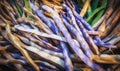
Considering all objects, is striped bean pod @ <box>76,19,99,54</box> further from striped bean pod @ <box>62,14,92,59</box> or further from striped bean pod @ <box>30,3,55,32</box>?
striped bean pod @ <box>30,3,55,32</box>

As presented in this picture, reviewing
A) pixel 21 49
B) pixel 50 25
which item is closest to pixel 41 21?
pixel 50 25

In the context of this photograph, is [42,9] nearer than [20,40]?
No

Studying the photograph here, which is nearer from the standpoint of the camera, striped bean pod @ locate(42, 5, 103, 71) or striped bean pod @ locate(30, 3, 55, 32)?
striped bean pod @ locate(42, 5, 103, 71)

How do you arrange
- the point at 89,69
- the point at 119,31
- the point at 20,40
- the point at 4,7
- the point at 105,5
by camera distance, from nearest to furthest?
1. the point at 89,69
2. the point at 119,31
3. the point at 20,40
4. the point at 105,5
5. the point at 4,7

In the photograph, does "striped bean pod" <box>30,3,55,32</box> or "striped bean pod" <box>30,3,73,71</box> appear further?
"striped bean pod" <box>30,3,55,32</box>

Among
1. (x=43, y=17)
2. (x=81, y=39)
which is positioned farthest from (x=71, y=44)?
(x=43, y=17)

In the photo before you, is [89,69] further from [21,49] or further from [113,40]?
[21,49]

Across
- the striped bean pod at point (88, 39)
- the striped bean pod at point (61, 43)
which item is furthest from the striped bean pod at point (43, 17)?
the striped bean pod at point (88, 39)

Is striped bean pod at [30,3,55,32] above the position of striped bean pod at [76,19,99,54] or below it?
above

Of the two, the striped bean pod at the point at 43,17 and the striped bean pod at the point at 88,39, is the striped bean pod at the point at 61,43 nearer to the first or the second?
the striped bean pod at the point at 43,17

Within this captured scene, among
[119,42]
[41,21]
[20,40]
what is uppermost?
[41,21]

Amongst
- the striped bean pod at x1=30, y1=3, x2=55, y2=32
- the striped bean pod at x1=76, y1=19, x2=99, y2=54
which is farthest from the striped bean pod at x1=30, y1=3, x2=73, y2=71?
the striped bean pod at x1=76, y1=19, x2=99, y2=54
